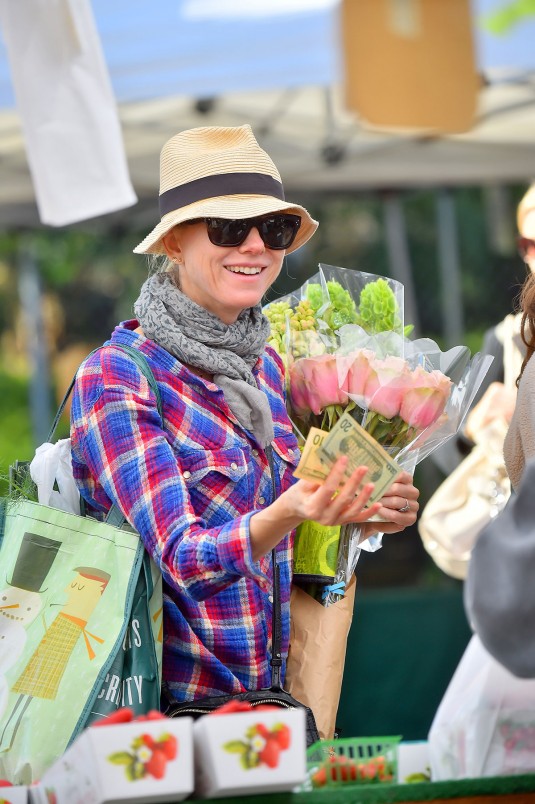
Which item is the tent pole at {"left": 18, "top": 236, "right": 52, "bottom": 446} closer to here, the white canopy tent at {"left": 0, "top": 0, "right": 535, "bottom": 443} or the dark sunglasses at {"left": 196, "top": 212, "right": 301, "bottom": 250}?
the white canopy tent at {"left": 0, "top": 0, "right": 535, "bottom": 443}

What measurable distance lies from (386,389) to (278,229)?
0.37 meters

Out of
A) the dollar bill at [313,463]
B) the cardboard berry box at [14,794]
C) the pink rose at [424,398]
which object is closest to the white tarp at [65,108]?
the pink rose at [424,398]

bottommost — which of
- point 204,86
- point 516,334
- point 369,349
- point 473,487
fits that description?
point 473,487

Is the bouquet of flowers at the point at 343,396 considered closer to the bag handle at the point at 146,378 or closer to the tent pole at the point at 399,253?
the bag handle at the point at 146,378

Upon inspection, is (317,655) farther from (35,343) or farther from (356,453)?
(35,343)

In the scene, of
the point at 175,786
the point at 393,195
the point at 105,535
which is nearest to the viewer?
the point at 175,786

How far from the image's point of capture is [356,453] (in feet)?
5.88

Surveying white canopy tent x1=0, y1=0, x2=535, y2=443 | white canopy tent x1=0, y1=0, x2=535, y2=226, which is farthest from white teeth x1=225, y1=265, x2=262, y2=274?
white canopy tent x1=0, y1=0, x2=535, y2=226

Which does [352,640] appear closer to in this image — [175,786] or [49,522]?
[49,522]

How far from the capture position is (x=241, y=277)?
2.21 metres

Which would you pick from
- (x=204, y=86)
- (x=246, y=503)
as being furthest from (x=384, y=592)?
(x=246, y=503)

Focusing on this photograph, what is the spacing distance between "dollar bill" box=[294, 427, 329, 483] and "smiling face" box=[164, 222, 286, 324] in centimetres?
50

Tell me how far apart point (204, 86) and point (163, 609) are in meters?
2.47

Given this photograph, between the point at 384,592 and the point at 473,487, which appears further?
the point at 384,592
